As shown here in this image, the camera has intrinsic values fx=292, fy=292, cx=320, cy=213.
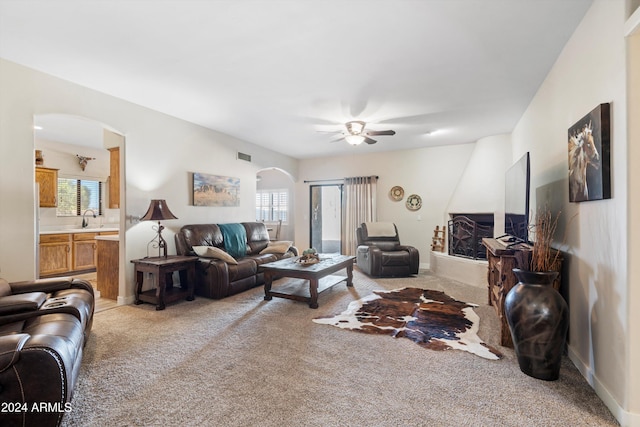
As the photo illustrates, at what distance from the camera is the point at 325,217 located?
8.80 meters

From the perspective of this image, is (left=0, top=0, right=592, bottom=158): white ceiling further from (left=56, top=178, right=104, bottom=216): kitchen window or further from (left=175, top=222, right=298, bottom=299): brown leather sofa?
(left=56, top=178, right=104, bottom=216): kitchen window

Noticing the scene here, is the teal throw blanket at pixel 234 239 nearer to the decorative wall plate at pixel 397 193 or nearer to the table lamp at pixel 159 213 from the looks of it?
the table lamp at pixel 159 213

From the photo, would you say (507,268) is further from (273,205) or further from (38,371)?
(273,205)

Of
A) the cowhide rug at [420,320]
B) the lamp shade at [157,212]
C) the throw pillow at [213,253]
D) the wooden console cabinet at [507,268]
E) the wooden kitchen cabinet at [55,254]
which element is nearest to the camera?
the wooden console cabinet at [507,268]

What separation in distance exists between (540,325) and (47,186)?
7.87m

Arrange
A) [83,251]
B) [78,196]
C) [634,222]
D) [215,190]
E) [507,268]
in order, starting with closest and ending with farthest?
[634,222]
[507,268]
[215,190]
[83,251]
[78,196]

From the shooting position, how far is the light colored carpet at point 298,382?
171 centimetres

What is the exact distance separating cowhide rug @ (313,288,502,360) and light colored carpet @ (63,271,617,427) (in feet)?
0.49

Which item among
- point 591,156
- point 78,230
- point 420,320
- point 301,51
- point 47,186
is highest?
point 301,51

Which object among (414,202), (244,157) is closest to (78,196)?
(244,157)

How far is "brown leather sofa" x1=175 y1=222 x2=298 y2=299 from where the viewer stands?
13.2 ft

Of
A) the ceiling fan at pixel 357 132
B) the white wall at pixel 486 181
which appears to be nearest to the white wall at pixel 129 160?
the ceiling fan at pixel 357 132

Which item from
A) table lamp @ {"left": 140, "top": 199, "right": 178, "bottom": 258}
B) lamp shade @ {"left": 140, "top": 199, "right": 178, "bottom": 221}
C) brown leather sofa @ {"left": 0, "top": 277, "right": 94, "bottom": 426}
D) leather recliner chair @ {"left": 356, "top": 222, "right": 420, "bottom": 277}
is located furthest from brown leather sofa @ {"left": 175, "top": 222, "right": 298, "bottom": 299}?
brown leather sofa @ {"left": 0, "top": 277, "right": 94, "bottom": 426}

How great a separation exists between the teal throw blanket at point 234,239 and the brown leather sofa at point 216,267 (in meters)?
0.08
